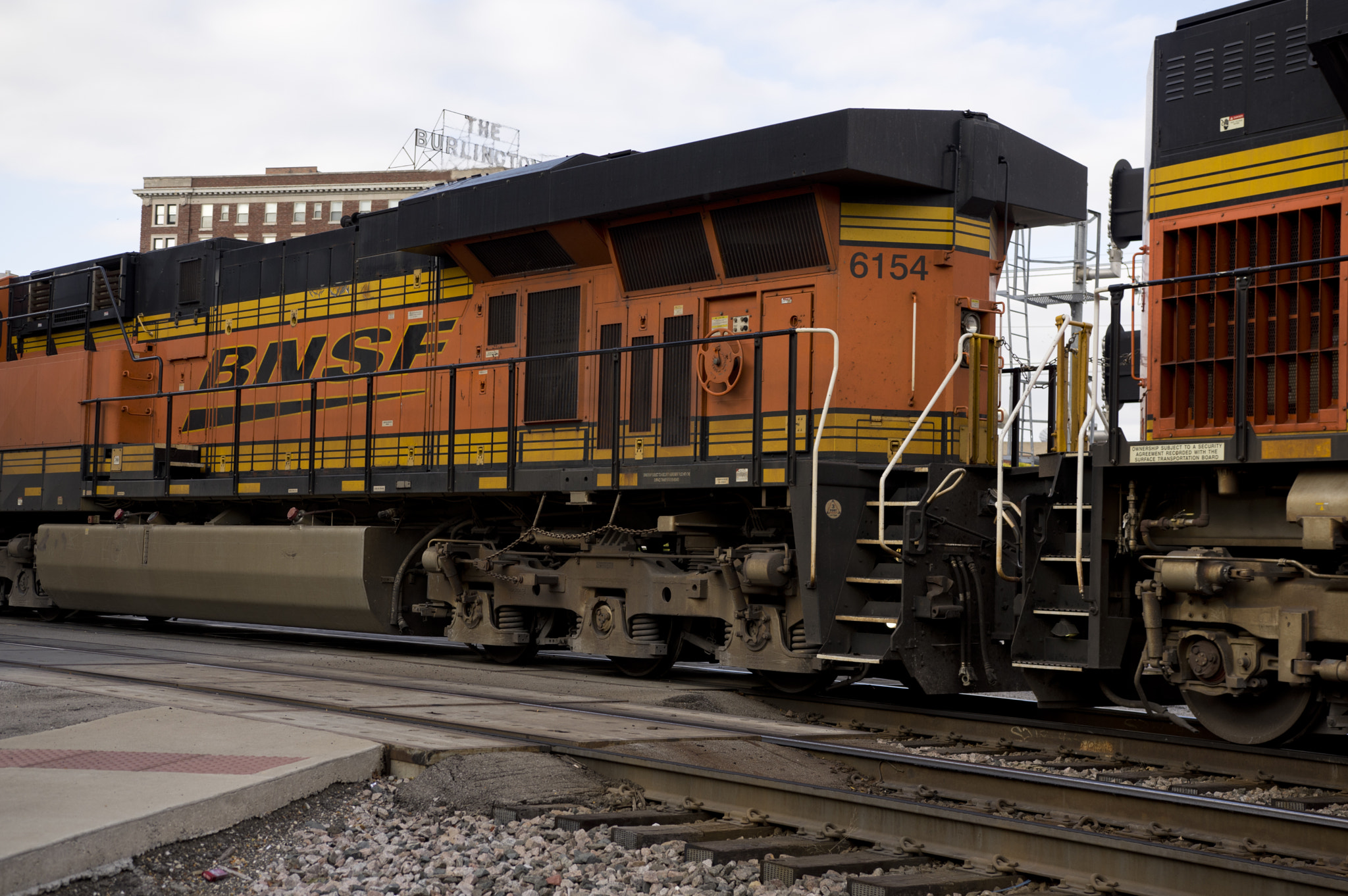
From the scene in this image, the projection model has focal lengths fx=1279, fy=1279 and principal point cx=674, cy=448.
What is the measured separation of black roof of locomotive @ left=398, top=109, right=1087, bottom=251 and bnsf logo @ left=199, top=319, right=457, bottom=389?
72.8 inches

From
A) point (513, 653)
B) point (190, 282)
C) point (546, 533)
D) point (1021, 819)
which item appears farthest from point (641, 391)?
point (190, 282)

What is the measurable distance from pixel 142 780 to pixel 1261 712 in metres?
5.06

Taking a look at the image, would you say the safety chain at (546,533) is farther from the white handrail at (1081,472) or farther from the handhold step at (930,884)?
the handhold step at (930,884)

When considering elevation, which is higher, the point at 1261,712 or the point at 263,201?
the point at 263,201

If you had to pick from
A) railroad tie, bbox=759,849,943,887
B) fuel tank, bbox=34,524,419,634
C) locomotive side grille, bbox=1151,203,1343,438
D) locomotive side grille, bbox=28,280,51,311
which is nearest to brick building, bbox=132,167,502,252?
locomotive side grille, bbox=28,280,51,311

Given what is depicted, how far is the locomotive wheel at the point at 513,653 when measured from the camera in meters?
10.4

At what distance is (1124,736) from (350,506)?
764 centimetres

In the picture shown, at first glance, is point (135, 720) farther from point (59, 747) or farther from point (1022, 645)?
point (1022, 645)

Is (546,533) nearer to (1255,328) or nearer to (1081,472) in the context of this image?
(1081,472)

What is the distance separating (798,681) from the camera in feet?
28.1

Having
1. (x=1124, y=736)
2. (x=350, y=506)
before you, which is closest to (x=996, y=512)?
(x=1124, y=736)

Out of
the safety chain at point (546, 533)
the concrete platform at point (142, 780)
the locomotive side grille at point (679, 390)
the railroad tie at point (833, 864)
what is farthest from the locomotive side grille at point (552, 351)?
the railroad tie at point (833, 864)

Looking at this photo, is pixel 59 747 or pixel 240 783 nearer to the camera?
pixel 240 783

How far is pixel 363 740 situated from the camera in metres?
5.64
